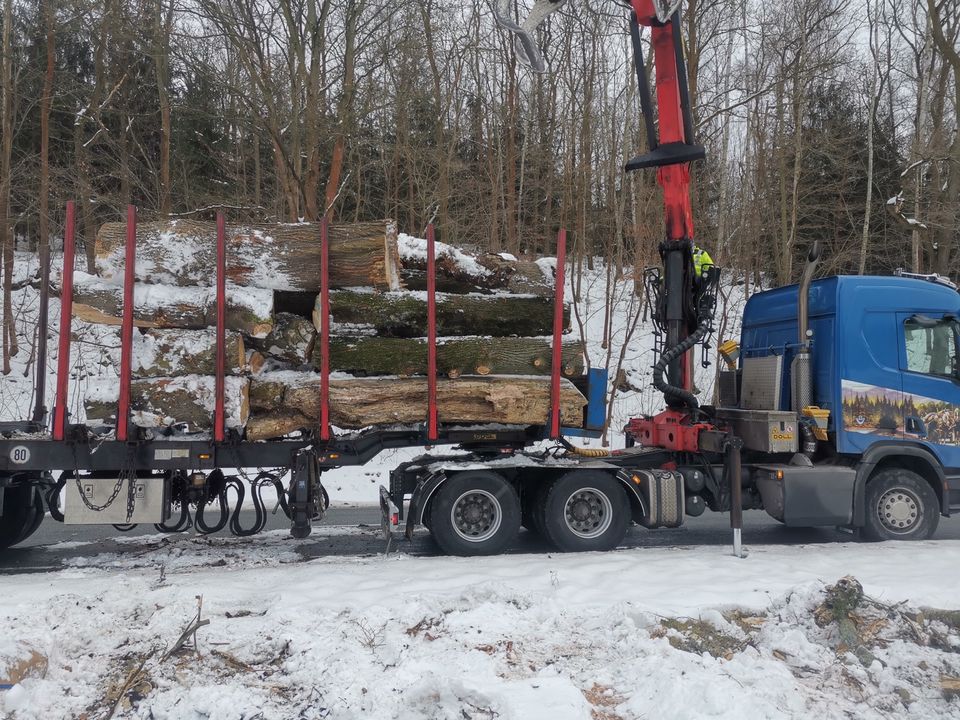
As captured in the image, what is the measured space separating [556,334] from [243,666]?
13.4ft

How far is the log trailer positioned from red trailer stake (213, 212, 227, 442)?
0.06ft

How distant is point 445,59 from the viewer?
19.5m

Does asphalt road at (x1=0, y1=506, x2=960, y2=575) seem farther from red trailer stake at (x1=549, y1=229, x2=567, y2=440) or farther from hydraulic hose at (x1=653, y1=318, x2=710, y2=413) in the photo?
hydraulic hose at (x1=653, y1=318, x2=710, y2=413)

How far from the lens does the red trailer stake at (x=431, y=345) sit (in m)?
6.87

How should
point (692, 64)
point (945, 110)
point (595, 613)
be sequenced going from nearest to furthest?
point (595, 613)
point (692, 64)
point (945, 110)

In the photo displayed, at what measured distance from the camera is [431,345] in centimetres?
686

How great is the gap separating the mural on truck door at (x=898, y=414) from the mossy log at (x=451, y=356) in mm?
2803

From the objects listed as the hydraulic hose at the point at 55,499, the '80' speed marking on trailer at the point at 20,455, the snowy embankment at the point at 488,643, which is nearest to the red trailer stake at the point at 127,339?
the '80' speed marking on trailer at the point at 20,455

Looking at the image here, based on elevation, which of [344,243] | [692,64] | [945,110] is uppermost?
[945,110]

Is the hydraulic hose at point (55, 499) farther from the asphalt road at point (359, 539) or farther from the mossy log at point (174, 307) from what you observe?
the mossy log at point (174, 307)

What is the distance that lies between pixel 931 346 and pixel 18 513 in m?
9.42

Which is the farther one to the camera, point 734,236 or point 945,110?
point 945,110

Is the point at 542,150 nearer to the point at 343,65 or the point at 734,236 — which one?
the point at 734,236

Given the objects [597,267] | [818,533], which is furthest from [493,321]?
[597,267]
